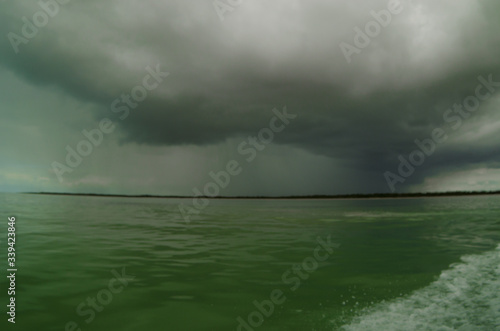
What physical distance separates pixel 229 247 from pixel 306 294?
394 inches

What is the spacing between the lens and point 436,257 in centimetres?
1842
